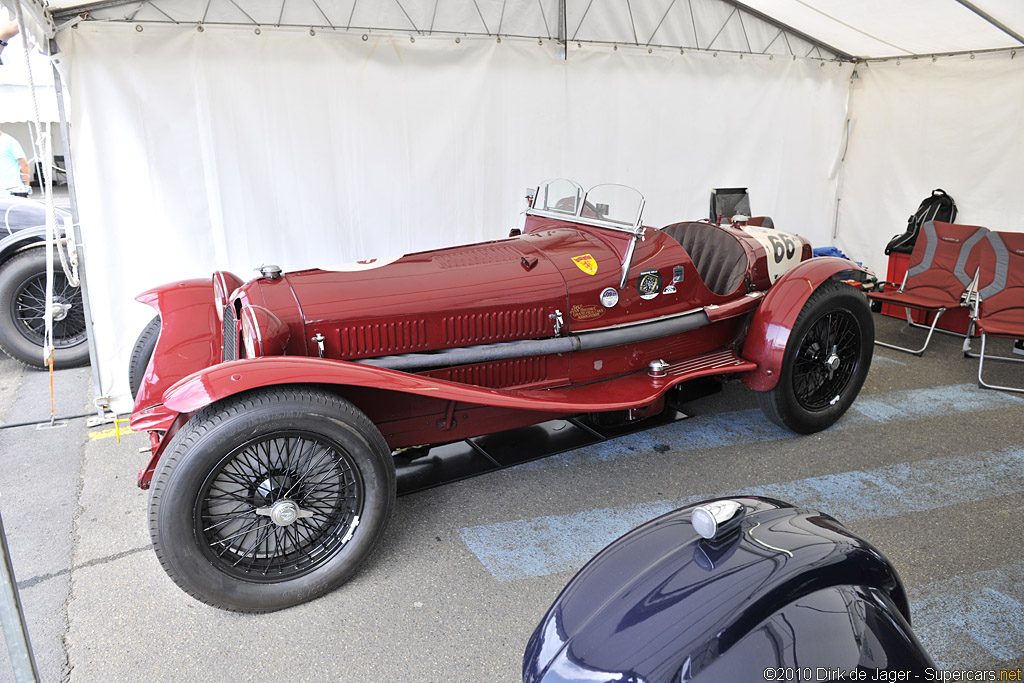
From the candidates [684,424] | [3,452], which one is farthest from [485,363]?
[3,452]

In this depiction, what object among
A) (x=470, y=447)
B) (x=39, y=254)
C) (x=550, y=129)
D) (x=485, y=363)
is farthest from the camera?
(x=550, y=129)

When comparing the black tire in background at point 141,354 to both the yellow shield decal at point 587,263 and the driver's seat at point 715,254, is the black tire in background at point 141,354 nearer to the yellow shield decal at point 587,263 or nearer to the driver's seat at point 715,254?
the yellow shield decal at point 587,263

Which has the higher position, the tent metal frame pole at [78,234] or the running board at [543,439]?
the tent metal frame pole at [78,234]

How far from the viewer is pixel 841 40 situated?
671cm

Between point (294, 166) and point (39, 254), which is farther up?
point (294, 166)

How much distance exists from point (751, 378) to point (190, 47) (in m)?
4.42

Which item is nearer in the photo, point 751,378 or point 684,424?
point 751,378

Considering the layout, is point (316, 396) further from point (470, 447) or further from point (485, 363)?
point (470, 447)

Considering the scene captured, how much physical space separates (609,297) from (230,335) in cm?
202

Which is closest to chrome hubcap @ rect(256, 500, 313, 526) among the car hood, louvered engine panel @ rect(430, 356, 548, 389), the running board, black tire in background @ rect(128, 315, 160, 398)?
the running board

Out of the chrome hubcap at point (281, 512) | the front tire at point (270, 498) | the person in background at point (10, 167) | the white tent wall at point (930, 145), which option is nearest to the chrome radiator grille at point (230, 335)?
the front tire at point (270, 498)

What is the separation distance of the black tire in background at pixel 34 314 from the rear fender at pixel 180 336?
7.66ft

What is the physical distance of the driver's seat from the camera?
4.29 m

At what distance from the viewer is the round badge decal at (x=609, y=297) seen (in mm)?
3572
